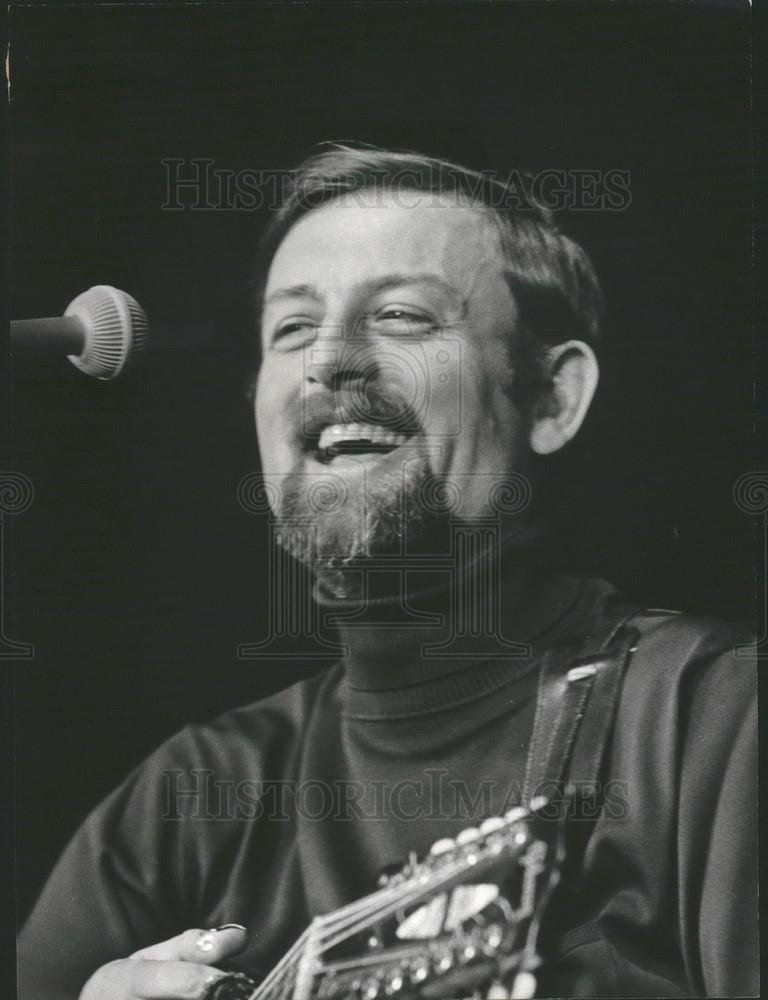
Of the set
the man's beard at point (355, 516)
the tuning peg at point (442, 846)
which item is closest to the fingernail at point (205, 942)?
the tuning peg at point (442, 846)

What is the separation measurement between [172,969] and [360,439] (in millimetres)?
961

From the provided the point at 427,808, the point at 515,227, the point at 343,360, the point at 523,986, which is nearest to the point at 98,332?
the point at 343,360

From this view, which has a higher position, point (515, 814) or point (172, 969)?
point (515, 814)

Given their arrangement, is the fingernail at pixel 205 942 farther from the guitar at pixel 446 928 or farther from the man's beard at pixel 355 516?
the man's beard at pixel 355 516

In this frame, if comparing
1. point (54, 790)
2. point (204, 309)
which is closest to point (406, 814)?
point (54, 790)

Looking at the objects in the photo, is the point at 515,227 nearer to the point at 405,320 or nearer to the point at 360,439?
the point at 405,320

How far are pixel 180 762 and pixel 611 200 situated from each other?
124 cm

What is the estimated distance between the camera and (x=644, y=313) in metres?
1.92

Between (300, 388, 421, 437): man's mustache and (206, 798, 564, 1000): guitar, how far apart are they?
682 millimetres

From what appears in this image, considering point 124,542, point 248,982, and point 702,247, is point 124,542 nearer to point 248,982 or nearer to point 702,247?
point 248,982

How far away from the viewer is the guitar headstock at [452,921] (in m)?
1.84

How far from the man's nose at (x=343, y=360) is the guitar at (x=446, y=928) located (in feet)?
2.56

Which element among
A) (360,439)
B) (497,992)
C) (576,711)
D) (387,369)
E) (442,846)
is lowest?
(497,992)

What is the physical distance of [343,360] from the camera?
1.88 metres
